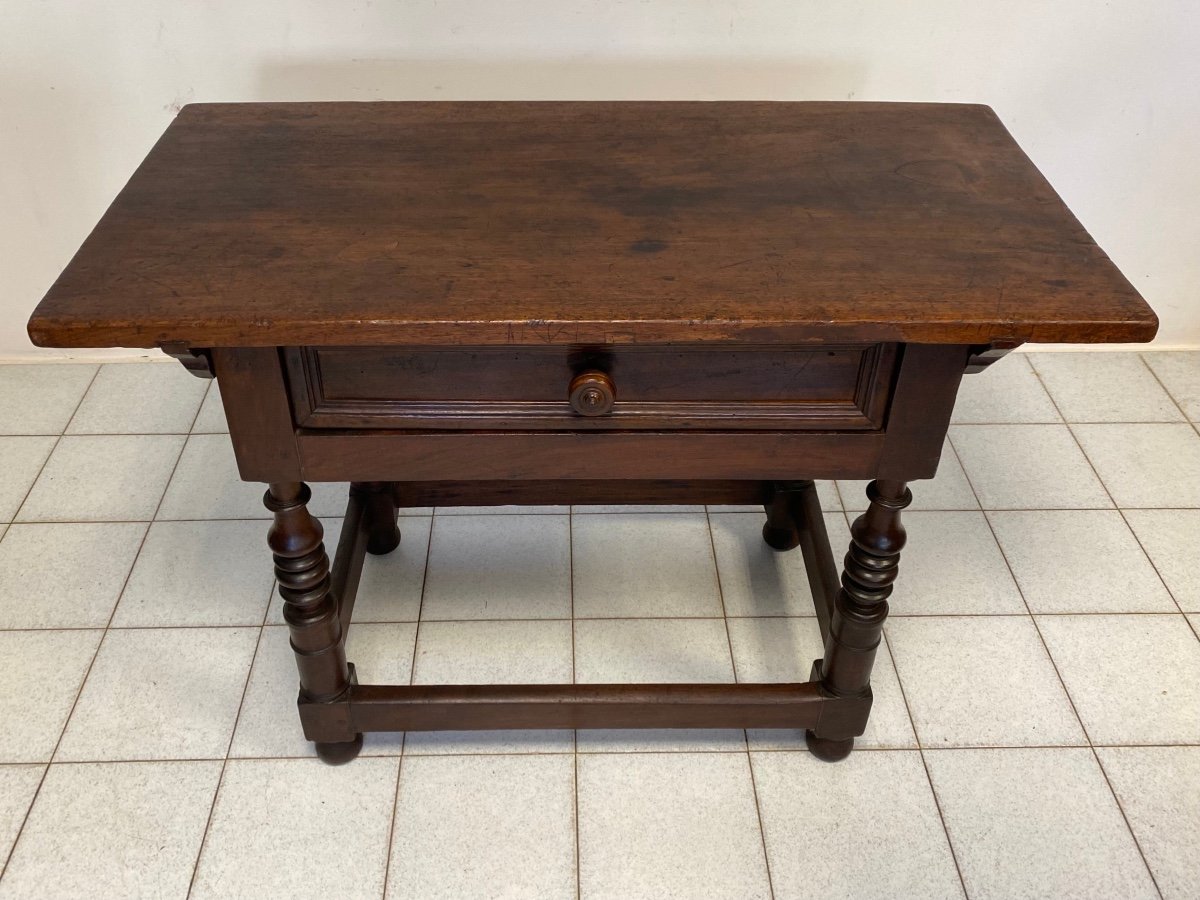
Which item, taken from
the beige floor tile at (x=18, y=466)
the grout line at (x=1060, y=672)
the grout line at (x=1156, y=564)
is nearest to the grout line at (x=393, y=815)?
the beige floor tile at (x=18, y=466)

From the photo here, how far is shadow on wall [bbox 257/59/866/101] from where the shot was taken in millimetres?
2502

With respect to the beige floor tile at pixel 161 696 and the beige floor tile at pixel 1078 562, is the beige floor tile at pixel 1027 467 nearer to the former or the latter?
the beige floor tile at pixel 1078 562

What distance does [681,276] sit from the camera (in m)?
1.42

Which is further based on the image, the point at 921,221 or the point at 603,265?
the point at 921,221

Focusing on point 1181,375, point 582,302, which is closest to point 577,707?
point 582,302

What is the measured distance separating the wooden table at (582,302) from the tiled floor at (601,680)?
0.57 feet

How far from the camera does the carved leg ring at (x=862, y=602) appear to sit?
1668mm

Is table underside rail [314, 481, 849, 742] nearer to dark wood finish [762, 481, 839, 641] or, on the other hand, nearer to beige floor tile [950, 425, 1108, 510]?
dark wood finish [762, 481, 839, 641]

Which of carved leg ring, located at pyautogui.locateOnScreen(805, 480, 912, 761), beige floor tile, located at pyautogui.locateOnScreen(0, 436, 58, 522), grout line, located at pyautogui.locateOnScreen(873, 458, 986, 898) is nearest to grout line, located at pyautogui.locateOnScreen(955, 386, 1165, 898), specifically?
grout line, located at pyautogui.locateOnScreen(873, 458, 986, 898)

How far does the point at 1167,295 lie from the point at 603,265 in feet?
7.41

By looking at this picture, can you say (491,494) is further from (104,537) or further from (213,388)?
(213,388)

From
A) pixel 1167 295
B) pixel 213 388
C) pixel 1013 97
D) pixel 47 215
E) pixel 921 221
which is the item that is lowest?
pixel 213 388

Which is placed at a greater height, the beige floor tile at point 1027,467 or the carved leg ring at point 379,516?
the carved leg ring at point 379,516

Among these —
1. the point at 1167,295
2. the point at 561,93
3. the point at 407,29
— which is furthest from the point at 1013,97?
the point at 407,29
